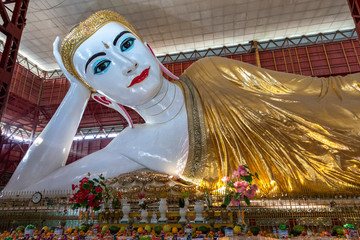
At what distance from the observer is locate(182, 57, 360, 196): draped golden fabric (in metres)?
2.91

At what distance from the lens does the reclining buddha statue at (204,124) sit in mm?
2994

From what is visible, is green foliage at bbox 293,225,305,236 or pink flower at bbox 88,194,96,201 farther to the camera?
pink flower at bbox 88,194,96,201

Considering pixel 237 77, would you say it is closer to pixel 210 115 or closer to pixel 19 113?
pixel 210 115

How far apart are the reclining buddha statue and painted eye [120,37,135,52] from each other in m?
0.01

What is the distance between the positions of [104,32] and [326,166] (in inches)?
125

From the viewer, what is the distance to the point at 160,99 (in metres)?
3.66

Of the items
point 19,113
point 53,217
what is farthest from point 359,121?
point 19,113

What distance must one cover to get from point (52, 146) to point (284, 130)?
3116 millimetres

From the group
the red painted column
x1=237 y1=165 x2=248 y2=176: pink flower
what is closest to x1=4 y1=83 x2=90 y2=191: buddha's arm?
x1=237 y1=165 x2=248 y2=176: pink flower

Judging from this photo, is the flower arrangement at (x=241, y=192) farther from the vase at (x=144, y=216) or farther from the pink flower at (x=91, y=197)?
the pink flower at (x=91, y=197)

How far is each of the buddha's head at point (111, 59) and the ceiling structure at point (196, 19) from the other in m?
3.96

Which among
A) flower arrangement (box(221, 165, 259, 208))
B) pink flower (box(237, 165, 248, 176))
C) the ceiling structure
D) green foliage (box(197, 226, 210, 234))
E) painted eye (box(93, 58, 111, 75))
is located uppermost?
the ceiling structure

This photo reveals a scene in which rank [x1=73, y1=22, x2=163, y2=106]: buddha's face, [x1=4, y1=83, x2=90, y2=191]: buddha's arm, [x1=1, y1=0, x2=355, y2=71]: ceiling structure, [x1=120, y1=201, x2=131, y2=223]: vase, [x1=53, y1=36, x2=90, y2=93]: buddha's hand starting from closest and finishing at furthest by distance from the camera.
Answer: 1. [x1=120, y1=201, x2=131, y2=223]: vase
2. [x1=73, y1=22, x2=163, y2=106]: buddha's face
3. [x1=4, y1=83, x2=90, y2=191]: buddha's arm
4. [x1=53, y1=36, x2=90, y2=93]: buddha's hand
5. [x1=1, y1=0, x2=355, y2=71]: ceiling structure

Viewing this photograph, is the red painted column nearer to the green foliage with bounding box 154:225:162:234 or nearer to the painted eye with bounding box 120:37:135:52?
the painted eye with bounding box 120:37:135:52
